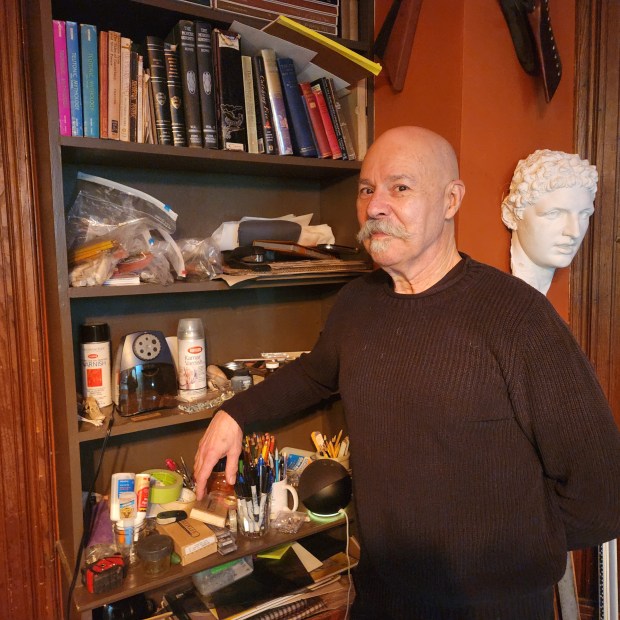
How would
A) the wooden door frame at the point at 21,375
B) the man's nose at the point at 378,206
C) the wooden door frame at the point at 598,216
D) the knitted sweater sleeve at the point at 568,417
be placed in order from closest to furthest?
the knitted sweater sleeve at the point at 568,417, the man's nose at the point at 378,206, the wooden door frame at the point at 21,375, the wooden door frame at the point at 598,216

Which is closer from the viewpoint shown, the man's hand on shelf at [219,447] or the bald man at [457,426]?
the bald man at [457,426]

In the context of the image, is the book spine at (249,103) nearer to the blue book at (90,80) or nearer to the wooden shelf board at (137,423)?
the blue book at (90,80)

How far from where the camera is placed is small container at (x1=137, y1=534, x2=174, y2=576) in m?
1.12

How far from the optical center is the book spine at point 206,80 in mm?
1203

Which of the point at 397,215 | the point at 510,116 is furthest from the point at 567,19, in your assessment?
the point at 397,215

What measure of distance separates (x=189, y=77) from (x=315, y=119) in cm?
37

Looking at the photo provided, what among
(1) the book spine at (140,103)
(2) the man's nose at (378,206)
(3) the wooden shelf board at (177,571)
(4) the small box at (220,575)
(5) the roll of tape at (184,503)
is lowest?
(4) the small box at (220,575)

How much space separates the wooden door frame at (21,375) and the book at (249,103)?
0.56 meters

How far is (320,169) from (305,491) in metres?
0.93

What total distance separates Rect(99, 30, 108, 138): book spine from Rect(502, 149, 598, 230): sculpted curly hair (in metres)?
1.02

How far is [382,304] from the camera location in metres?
1.12

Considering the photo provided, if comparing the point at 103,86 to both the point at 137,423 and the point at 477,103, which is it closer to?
the point at 137,423

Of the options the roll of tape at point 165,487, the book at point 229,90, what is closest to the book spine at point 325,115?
the book at point 229,90

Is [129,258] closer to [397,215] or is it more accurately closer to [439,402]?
[397,215]
